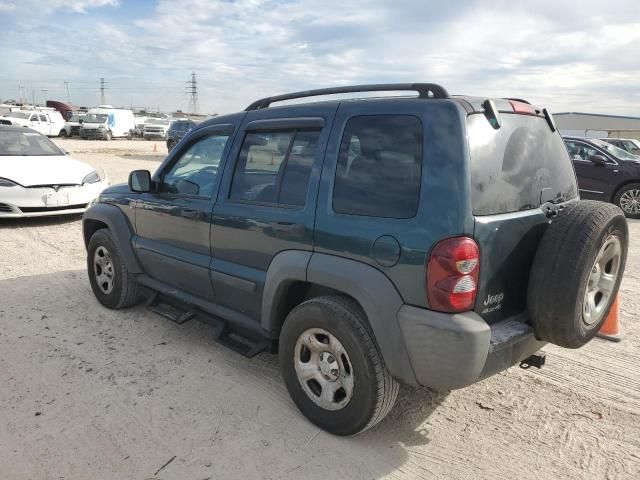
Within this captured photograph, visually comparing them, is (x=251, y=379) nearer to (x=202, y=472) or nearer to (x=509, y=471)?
(x=202, y=472)

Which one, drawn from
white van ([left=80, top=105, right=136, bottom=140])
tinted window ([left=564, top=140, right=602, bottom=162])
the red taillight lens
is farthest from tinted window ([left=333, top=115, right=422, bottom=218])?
white van ([left=80, top=105, right=136, bottom=140])

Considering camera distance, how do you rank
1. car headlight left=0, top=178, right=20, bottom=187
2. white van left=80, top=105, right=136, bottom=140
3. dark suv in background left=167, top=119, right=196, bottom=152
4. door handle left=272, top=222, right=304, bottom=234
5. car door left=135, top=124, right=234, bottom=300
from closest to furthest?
door handle left=272, top=222, right=304, bottom=234, car door left=135, top=124, right=234, bottom=300, car headlight left=0, top=178, right=20, bottom=187, dark suv in background left=167, top=119, right=196, bottom=152, white van left=80, top=105, right=136, bottom=140

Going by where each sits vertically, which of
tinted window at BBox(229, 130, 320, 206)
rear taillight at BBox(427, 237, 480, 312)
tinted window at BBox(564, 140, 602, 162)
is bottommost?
rear taillight at BBox(427, 237, 480, 312)

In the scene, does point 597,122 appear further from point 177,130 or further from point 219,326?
point 219,326

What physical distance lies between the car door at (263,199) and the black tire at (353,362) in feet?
1.21

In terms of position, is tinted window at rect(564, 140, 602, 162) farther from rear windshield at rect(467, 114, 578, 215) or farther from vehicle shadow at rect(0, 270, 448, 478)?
vehicle shadow at rect(0, 270, 448, 478)

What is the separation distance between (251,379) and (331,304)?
1124 mm

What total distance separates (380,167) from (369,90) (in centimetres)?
57

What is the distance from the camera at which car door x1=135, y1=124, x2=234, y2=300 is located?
143 inches

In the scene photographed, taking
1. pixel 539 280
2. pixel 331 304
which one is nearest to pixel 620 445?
pixel 539 280

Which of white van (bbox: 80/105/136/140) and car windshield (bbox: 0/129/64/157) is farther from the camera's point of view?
white van (bbox: 80/105/136/140)

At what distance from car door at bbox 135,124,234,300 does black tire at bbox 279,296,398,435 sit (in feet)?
3.55

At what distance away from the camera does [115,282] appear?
15.1 ft

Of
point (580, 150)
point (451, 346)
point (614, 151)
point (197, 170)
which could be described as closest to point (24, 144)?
point (197, 170)
